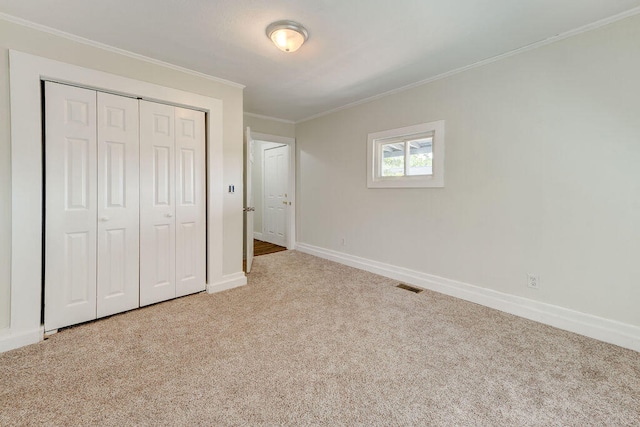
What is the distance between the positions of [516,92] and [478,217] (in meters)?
1.22

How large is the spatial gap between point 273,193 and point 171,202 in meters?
3.21

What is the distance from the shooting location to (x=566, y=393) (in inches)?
61.9

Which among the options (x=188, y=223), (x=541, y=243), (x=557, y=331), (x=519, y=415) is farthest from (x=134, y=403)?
(x=541, y=243)

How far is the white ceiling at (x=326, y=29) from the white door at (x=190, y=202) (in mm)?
614

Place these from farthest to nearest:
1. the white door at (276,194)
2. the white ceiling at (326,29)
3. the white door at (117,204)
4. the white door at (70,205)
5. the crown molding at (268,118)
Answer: the white door at (276,194) < the crown molding at (268,118) < the white door at (117,204) < the white door at (70,205) < the white ceiling at (326,29)

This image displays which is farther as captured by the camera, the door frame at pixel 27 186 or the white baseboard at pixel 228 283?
the white baseboard at pixel 228 283

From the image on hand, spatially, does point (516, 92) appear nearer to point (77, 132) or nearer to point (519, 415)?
point (519, 415)

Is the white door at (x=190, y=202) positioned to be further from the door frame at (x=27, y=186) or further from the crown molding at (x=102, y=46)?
the door frame at (x=27, y=186)

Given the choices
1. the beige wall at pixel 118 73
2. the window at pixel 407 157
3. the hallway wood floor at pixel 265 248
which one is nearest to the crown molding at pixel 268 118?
the beige wall at pixel 118 73

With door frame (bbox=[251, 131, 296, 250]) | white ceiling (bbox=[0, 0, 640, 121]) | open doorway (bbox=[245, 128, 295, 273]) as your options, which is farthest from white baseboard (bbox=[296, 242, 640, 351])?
white ceiling (bbox=[0, 0, 640, 121])

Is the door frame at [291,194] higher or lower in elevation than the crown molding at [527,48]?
lower

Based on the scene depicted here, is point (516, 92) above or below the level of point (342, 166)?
above

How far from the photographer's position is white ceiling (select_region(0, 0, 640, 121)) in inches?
74.3

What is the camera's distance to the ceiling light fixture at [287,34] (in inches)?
81.5
